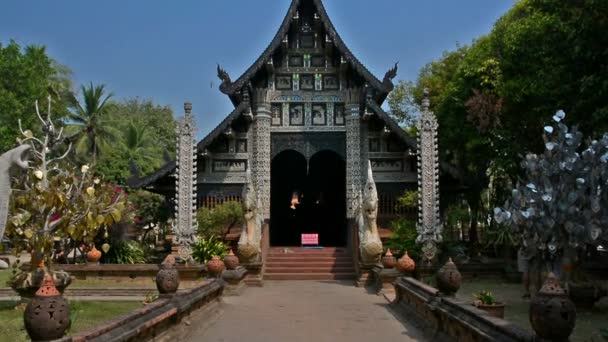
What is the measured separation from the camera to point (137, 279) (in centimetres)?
1795

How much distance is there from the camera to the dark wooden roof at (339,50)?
70.2 feet

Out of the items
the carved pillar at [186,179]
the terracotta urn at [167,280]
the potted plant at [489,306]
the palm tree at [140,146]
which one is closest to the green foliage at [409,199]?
the carved pillar at [186,179]

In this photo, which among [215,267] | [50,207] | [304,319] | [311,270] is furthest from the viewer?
[311,270]

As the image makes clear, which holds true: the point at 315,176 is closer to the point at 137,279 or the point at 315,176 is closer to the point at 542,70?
the point at 137,279

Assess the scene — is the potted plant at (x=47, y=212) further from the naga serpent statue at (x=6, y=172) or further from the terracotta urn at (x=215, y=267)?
the naga serpent statue at (x=6, y=172)

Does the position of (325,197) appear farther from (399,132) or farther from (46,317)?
(46,317)

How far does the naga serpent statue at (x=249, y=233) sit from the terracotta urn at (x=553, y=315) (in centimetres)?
1337

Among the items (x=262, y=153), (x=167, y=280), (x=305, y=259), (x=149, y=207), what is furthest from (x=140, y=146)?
(x=167, y=280)

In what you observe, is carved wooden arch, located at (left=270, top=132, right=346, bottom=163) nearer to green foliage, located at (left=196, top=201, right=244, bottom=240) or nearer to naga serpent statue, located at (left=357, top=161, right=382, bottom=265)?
green foliage, located at (left=196, top=201, right=244, bottom=240)

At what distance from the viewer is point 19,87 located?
33375 millimetres

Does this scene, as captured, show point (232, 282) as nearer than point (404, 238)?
Yes

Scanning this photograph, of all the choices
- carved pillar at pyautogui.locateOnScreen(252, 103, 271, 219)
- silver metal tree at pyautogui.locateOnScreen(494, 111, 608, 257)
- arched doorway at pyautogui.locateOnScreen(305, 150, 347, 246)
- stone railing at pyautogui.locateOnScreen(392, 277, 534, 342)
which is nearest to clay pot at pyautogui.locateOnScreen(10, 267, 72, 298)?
stone railing at pyautogui.locateOnScreen(392, 277, 534, 342)

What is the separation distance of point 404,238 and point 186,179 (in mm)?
7016

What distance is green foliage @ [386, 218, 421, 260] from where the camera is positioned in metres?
20.2
